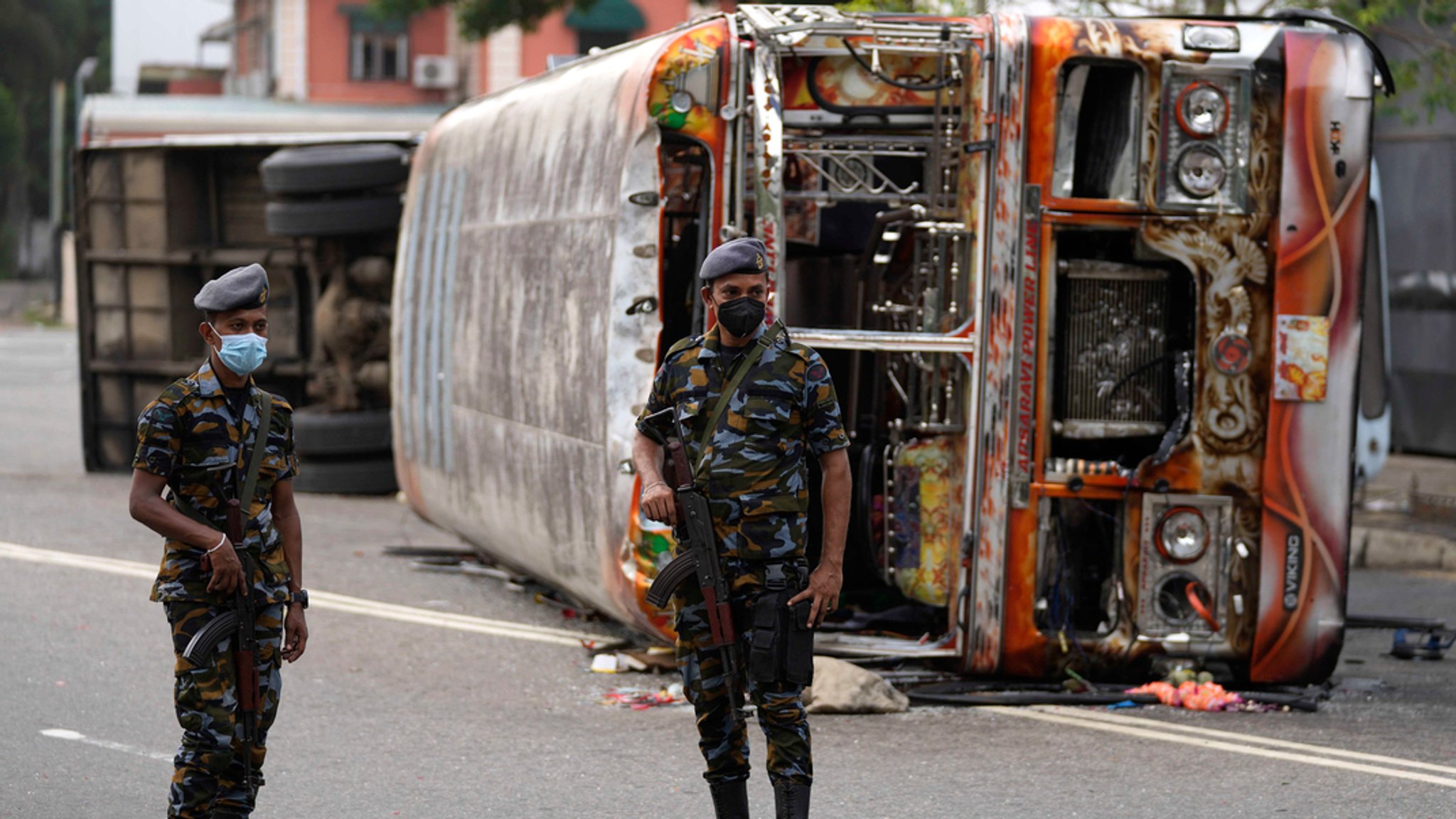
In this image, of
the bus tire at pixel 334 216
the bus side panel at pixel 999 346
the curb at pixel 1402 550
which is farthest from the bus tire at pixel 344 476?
the bus side panel at pixel 999 346

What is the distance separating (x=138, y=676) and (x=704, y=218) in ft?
9.71

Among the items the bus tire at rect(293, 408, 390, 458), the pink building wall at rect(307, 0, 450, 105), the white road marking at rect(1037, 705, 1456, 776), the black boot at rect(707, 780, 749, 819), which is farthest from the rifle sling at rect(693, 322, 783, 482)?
the pink building wall at rect(307, 0, 450, 105)

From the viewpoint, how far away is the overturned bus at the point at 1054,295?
25.3 feet

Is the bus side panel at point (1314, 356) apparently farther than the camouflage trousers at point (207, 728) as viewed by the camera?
Yes

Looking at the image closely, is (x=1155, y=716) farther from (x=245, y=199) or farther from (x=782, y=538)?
(x=245, y=199)

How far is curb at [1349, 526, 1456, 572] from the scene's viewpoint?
1250 centimetres

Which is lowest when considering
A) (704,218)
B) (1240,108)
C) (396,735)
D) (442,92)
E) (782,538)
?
(396,735)

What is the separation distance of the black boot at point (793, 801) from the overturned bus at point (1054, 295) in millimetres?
2485

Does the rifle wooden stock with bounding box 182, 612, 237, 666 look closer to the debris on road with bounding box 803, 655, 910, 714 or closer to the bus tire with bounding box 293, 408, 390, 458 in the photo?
the debris on road with bounding box 803, 655, 910, 714

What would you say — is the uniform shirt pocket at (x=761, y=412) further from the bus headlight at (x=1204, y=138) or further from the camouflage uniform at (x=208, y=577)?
the bus headlight at (x=1204, y=138)

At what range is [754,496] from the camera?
17.9 ft

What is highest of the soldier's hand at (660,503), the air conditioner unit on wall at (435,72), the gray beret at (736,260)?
the air conditioner unit on wall at (435,72)

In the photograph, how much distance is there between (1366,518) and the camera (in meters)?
13.8

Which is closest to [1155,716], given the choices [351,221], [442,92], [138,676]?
[138,676]
